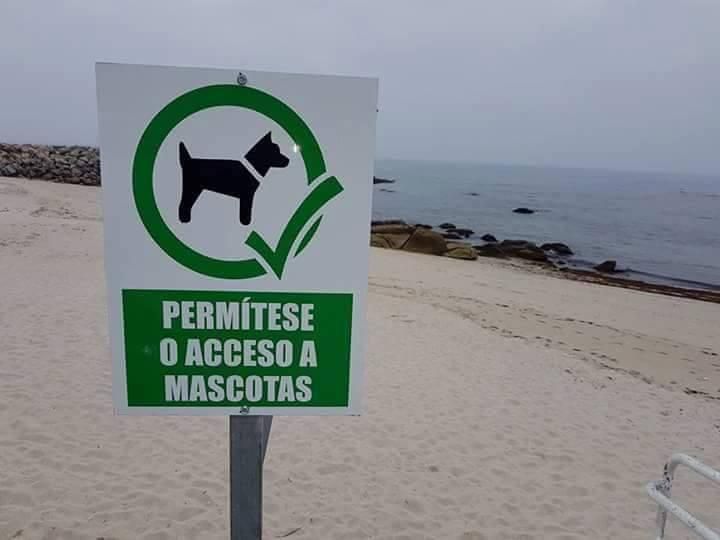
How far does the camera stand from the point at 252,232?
1.37 metres

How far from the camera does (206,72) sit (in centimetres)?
131

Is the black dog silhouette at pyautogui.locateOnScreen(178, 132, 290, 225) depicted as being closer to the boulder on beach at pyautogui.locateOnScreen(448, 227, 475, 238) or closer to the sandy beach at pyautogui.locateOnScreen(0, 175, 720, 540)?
the sandy beach at pyautogui.locateOnScreen(0, 175, 720, 540)

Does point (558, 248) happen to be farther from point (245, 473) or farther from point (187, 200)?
point (187, 200)

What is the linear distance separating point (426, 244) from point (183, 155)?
62.7 feet

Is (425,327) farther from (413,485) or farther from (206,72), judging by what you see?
(206,72)

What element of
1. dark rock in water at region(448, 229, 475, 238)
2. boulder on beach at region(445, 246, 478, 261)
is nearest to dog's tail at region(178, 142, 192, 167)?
boulder on beach at region(445, 246, 478, 261)

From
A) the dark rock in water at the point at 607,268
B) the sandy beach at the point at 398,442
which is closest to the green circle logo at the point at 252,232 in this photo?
the sandy beach at the point at 398,442

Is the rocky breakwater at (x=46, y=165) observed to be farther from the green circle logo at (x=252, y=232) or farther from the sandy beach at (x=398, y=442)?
the green circle logo at (x=252, y=232)

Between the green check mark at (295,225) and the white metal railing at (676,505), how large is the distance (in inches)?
56.3

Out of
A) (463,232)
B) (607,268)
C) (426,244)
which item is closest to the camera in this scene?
(426,244)

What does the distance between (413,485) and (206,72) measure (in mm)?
3272

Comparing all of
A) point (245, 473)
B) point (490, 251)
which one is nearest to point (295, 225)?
point (245, 473)

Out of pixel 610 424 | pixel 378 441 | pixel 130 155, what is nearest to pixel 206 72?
pixel 130 155

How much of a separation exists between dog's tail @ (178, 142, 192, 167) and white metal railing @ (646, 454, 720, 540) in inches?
69.6
